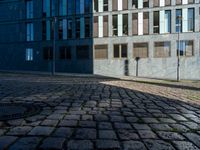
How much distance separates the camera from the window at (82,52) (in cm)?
4153

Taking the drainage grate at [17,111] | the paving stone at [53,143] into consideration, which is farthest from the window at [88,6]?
the paving stone at [53,143]

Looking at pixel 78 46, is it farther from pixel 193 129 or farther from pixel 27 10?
pixel 193 129

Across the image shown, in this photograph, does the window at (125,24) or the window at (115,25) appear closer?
the window at (125,24)

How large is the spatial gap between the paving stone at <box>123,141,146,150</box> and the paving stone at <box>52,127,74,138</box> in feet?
3.18

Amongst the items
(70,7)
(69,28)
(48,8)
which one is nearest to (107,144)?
(69,28)

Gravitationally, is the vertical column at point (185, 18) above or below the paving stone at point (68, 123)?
above

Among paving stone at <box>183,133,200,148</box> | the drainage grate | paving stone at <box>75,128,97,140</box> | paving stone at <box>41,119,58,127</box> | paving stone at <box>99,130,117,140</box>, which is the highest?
the drainage grate

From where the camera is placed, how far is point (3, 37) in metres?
47.9

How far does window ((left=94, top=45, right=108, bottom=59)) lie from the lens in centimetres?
4075

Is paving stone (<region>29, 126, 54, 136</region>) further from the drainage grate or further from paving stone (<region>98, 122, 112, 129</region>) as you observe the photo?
the drainage grate

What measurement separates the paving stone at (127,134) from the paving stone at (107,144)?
0.29 meters

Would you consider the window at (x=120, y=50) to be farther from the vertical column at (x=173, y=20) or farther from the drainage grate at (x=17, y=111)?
the drainage grate at (x=17, y=111)

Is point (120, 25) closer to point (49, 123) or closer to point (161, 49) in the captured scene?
point (161, 49)

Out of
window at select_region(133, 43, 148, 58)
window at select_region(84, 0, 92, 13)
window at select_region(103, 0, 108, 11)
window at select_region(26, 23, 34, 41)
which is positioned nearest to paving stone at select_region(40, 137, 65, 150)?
window at select_region(133, 43, 148, 58)
